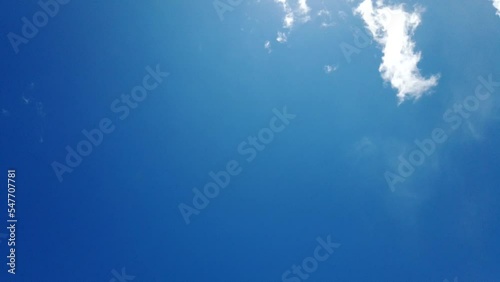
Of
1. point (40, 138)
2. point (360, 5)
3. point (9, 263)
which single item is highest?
point (40, 138)

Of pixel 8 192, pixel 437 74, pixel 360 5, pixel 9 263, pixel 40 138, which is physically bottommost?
pixel 437 74

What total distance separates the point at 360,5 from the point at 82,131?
26343 millimetres

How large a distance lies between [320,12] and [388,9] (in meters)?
5.65

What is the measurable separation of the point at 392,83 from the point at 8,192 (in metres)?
33.5

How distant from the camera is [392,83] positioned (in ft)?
102

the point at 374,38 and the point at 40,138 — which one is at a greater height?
the point at 40,138

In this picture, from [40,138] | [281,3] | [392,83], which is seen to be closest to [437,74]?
[392,83]

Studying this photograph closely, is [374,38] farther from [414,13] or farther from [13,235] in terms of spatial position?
[13,235]

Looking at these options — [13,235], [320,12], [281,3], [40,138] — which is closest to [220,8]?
[281,3]

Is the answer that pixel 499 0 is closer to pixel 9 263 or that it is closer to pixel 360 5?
pixel 360 5

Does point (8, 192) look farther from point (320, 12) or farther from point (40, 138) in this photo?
point (320, 12)

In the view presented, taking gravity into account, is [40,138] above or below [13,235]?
above

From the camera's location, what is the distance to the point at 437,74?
3108 cm

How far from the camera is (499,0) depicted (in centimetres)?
3053
